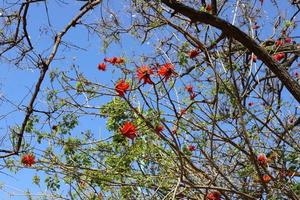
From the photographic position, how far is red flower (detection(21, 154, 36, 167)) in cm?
447

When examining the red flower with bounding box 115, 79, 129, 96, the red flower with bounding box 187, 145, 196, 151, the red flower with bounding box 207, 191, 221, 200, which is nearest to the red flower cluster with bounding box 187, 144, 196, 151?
the red flower with bounding box 187, 145, 196, 151

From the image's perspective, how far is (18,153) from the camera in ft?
14.5

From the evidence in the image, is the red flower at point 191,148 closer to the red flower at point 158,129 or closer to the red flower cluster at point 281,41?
the red flower at point 158,129

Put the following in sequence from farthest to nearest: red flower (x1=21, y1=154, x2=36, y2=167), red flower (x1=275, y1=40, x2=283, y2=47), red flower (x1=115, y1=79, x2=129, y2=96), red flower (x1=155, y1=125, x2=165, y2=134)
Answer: red flower (x1=275, y1=40, x2=283, y2=47)
red flower (x1=21, y1=154, x2=36, y2=167)
red flower (x1=155, y1=125, x2=165, y2=134)
red flower (x1=115, y1=79, x2=129, y2=96)

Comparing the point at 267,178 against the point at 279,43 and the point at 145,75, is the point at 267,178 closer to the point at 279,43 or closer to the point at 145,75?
the point at 145,75

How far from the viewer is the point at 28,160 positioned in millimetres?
4480

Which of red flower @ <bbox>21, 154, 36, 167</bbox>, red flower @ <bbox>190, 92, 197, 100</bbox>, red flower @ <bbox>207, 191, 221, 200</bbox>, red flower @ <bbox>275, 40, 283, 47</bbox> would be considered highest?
red flower @ <bbox>275, 40, 283, 47</bbox>

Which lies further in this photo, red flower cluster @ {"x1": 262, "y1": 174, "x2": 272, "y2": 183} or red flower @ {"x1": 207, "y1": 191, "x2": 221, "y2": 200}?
red flower cluster @ {"x1": 262, "y1": 174, "x2": 272, "y2": 183}

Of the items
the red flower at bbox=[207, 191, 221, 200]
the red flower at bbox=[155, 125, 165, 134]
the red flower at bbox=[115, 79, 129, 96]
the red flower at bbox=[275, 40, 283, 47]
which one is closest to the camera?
the red flower at bbox=[115, 79, 129, 96]

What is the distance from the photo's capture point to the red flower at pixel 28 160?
4466 mm

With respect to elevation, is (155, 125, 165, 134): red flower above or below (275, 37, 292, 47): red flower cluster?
below

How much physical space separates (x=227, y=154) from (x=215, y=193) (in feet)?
2.74

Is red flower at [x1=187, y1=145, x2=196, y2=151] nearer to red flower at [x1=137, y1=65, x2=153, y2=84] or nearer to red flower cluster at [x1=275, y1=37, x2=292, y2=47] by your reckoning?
red flower at [x1=137, y1=65, x2=153, y2=84]

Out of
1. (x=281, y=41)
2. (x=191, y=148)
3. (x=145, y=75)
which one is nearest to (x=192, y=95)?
(x=191, y=148)
